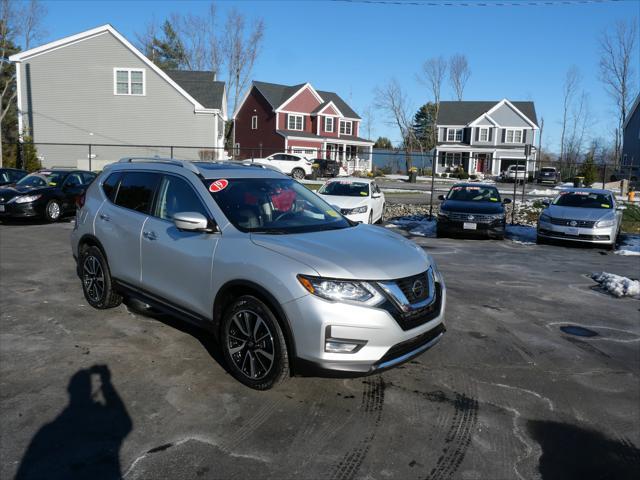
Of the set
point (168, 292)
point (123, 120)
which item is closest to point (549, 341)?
point (168, 292)

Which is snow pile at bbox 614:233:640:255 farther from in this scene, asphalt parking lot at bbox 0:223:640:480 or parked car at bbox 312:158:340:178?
parked car at bbox 312:158:340:178

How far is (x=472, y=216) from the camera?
43.2 ft

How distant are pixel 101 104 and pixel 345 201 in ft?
78.3

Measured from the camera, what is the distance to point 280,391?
4234 mm

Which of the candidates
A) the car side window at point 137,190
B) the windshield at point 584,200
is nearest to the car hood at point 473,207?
the windshield at point 584,200

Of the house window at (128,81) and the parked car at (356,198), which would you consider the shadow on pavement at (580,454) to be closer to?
the parked car at (356,198)

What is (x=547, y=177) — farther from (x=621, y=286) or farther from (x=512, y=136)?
(x=621, y=286)

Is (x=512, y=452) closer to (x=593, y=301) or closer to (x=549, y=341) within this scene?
(x=549, y=341)

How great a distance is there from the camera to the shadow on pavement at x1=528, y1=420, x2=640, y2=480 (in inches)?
129

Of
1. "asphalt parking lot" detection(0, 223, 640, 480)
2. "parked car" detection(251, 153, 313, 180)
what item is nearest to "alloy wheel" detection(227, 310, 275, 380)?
"asphalt parking lot" detection(0, 223, 640, 480)

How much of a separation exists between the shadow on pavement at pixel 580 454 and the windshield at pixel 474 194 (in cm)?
1122

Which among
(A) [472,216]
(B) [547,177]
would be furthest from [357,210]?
(B) [547,177]

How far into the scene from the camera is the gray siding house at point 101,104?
101ft

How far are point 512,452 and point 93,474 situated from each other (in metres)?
2.64
